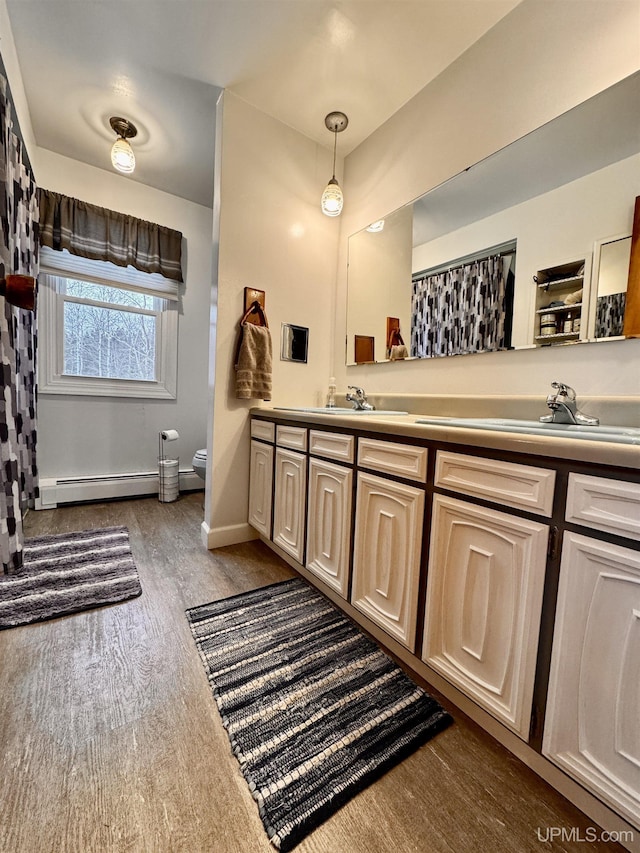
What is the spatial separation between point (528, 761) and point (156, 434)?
3.01 m

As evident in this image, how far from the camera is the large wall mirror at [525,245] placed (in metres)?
1.13

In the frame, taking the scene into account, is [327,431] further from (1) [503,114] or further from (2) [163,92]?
(2) [163,92]

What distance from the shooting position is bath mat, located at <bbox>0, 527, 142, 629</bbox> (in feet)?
4.64

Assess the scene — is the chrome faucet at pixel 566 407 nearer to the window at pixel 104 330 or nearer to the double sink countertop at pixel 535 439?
the double sink countertop at pixel 535 439

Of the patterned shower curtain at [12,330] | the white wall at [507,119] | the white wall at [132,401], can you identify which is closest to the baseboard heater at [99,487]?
the white wall at [132,401]

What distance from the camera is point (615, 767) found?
2.18ft

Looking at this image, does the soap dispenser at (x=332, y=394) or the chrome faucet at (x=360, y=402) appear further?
the soap dispenser at (x=332, y=394)

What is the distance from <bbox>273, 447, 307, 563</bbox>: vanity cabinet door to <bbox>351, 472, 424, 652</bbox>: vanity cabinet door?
39 cm

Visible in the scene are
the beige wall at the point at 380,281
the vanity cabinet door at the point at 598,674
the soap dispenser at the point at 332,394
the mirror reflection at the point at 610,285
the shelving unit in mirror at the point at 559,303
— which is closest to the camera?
the vanity cabinet door at the point at 598,674

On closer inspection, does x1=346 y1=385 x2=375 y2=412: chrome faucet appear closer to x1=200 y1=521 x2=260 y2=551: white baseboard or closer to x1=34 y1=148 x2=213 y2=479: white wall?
x1=200 y1=521 x2=260 y2=551: white baseboard

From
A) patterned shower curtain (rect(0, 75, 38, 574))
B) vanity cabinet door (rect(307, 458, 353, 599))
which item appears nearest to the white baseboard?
vanity cabinet door (rect(307, 458, 353, 599))

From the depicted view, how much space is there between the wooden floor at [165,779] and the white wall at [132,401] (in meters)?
1.70

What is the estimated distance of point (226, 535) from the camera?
2057mm

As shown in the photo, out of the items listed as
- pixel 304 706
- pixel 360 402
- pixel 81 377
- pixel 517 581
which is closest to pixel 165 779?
pixel 304 706
